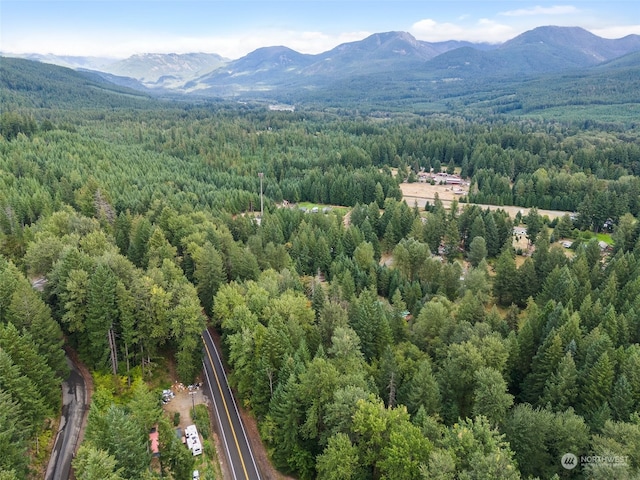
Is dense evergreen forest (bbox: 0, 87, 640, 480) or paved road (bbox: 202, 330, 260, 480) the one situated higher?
dense evergreen forest (bbox: 0, 87, 640, 480)

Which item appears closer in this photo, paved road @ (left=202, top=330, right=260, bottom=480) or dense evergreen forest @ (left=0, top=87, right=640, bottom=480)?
dense evergreen forest @ (left=0, top=87, right=640, bottom=480)

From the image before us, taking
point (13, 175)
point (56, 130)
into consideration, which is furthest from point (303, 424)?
point (56, 130)
